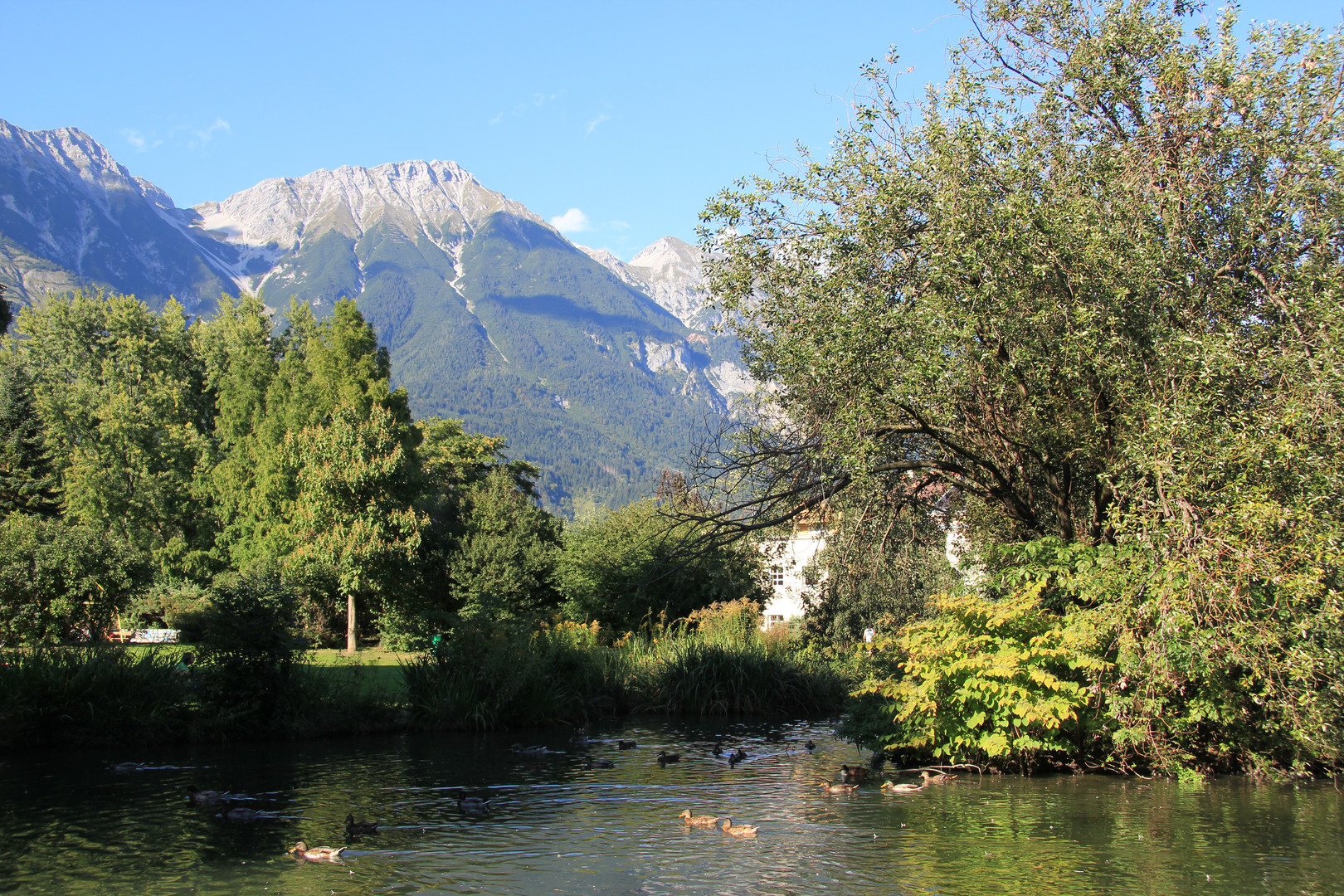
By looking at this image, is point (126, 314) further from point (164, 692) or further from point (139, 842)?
point (139, 842)

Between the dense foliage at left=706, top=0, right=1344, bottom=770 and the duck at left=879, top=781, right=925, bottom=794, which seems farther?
the duck at left=879, top=781, right=925, bottom=794

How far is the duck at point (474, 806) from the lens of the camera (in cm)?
1141

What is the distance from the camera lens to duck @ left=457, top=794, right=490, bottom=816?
1141 cm

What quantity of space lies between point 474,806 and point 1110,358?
9.09m

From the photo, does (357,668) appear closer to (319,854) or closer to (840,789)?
(319,854)

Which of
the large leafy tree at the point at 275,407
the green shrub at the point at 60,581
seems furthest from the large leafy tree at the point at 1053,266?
the large leafy tree at the point at 275,407

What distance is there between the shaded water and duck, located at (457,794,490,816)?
0.56 ft

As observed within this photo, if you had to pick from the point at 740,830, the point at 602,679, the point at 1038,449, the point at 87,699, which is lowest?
the point at 740,830

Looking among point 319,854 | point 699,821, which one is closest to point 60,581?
point 319,854

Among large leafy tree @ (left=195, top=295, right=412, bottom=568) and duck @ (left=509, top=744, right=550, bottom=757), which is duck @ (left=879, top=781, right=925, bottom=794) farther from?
Answer: large leafy tree @ (left=195, top=295, right=412, bottom=568)

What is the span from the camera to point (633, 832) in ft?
34.2

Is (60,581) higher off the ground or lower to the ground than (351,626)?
higher

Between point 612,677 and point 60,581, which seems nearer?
point 60,581

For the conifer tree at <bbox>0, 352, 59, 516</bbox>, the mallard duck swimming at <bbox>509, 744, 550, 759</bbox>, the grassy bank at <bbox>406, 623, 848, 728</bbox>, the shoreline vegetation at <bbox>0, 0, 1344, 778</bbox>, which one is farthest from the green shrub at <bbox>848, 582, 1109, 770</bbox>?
the conifer tree at <bbox>0, 352, 59, 516</bbox>
